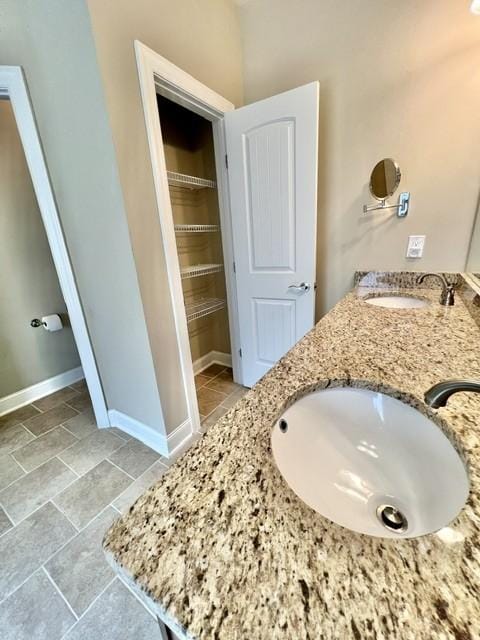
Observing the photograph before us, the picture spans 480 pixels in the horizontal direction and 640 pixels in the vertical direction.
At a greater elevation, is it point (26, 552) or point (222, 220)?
point (222, 220)

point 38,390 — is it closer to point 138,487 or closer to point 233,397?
point 138,487

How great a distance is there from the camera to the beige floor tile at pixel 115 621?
0.88 meters

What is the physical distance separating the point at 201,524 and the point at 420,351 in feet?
2.48

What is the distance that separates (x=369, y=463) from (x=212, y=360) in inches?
90.4

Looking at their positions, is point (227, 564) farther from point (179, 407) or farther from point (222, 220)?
point (222, 220)

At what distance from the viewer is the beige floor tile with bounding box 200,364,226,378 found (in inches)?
102

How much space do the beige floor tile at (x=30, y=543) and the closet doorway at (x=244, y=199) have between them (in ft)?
2.66

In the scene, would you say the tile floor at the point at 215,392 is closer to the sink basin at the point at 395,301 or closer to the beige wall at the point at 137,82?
the beige wall at the point at 137,82

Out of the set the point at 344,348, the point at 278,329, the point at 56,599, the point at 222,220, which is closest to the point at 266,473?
the point at 344,348

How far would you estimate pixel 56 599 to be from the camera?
979mm

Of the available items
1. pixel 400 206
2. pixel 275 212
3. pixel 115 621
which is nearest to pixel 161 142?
pixel 275 212

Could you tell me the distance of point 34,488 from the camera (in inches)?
56.4

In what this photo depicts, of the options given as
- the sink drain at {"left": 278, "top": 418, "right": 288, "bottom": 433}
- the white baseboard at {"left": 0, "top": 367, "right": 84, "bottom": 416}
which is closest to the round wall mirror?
the sink drain at {"left": 278, "top": 418, "right": 288, "bottom": 433}

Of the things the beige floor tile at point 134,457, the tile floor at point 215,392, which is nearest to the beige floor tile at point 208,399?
the tile floor at point 215,392
